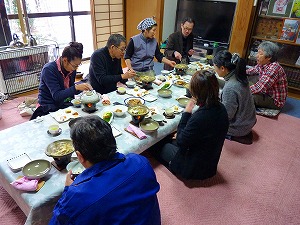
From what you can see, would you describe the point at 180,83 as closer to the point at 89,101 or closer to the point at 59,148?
the point at 89,101

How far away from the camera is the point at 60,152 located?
4.97 ft

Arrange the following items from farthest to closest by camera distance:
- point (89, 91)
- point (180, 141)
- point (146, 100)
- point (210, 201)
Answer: point (146, 100) → point (89, 91) → point (210, 201) → point (180, 141)

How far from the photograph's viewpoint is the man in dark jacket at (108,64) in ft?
8.70

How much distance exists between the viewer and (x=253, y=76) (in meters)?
3.79

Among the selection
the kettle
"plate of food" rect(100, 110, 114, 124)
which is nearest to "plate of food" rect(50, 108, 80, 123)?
"plate of food" rect(100, 110, 114, 124)

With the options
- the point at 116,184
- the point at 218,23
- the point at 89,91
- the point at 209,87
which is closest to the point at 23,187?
the point at 116,184

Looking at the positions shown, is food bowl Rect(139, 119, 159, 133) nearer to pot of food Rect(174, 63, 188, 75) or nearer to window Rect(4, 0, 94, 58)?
pot of food Rect(174, 63, 188, 75)

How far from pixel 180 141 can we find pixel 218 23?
4159 millimetres

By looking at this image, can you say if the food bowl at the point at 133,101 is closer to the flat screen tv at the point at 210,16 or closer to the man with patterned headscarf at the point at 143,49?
the man with patterned headscarf at the point at 143,49

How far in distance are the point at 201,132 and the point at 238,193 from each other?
83cm

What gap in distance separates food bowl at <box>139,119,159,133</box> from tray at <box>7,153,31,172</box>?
34.6 inches

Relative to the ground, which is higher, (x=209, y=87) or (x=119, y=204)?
(x=209, y=87)

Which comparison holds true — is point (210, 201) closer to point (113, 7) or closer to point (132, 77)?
point (132, 77)

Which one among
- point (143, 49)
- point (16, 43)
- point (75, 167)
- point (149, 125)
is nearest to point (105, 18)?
point (16, 43)
